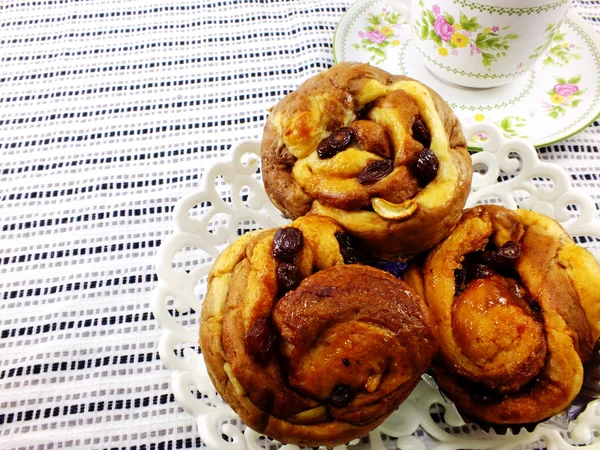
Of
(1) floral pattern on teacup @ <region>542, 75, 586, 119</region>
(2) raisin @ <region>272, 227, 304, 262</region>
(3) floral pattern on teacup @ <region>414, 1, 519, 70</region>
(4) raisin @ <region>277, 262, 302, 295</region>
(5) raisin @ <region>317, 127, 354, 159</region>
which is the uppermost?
(3) floral pattern on teacup @ <region>414, 1, 519, 70</region>

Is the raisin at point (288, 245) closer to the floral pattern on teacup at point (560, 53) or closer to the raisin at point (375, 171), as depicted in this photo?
the raisin at point (375, 171)

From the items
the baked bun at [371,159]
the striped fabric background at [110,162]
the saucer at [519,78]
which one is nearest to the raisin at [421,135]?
the baked bun at [371,159]

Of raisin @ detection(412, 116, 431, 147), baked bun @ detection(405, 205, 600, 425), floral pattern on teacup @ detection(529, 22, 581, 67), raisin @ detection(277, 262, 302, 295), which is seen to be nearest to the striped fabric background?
floral pattern on teacup @ detection(529, 22, 581, 67)

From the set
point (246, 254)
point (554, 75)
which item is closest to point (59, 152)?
point (246, 254)

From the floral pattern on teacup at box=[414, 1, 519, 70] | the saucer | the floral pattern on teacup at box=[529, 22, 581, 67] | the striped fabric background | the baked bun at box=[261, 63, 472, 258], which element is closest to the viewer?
the baked bun at box=[261, 63, 472, 258]

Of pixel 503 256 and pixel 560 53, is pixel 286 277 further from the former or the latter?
pixel 560 53

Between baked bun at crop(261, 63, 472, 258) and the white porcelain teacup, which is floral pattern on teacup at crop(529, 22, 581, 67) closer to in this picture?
the white porcelain teacup
